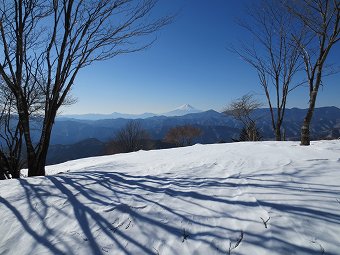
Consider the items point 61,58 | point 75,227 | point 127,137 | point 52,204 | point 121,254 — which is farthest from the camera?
point 127,137

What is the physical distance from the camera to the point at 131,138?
35812mm

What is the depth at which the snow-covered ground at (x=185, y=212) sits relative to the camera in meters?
2.04

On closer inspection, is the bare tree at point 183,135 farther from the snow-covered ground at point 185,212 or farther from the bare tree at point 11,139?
the snow-covered ground at point 185,212

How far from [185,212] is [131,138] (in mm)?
33724

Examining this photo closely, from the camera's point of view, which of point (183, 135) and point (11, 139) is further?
point (183, 135)

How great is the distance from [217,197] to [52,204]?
2.09 metres

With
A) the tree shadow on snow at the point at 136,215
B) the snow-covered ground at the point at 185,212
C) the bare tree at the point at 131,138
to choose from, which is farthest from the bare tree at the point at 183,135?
the tree shadow on snow at the point at 136,215

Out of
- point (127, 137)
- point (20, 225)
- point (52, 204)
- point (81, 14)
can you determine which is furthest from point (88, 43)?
point (127, 137)

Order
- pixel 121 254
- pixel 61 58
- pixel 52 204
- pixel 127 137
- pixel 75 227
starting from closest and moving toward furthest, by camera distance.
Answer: pixel 121 254 < pixel 75 227 < pixel 52 204 < pixel 61 58 < pixel 127 137

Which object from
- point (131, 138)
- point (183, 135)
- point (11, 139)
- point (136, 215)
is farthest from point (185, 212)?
point (183, 135)

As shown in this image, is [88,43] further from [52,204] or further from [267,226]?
[267,226]

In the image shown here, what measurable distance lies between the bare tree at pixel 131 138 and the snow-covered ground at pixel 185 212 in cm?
3159

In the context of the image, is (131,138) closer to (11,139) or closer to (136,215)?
(11,139)

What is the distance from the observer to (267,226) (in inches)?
85.4
